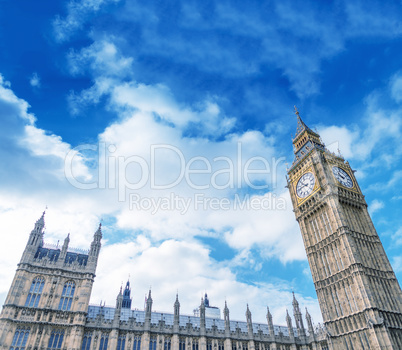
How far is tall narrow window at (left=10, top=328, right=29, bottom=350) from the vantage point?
154 ft

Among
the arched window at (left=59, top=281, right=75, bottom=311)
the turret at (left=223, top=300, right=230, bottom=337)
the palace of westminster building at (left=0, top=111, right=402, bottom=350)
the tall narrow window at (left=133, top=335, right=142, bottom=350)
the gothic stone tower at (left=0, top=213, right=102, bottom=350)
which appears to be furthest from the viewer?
the turret at (left=223, top=300, right=230, bottom=337)

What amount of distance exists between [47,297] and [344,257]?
2140 inches

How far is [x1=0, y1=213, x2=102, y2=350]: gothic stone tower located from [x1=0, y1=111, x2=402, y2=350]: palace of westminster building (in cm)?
14

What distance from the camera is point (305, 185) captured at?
2970 inches

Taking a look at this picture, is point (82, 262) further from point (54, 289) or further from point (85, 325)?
point (85, 325)

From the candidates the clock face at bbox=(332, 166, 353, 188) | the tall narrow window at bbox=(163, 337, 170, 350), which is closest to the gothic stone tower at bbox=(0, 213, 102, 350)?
the tall narrow window at bbox=(163, 337, 170, 350)

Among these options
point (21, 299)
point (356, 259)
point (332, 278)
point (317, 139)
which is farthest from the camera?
point (317, 139)

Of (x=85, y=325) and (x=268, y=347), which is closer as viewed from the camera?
(x=85, y=325)

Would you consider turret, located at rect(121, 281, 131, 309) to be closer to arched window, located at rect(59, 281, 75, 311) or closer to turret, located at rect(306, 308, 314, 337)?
arched window, located at rect(59, 281, 75, 311)

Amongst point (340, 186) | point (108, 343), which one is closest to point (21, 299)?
point (108, 343)

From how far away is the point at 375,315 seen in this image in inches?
2066

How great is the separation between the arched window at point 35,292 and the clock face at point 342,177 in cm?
6406

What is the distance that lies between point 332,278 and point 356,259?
699cm

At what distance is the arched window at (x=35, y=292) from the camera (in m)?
51.0
